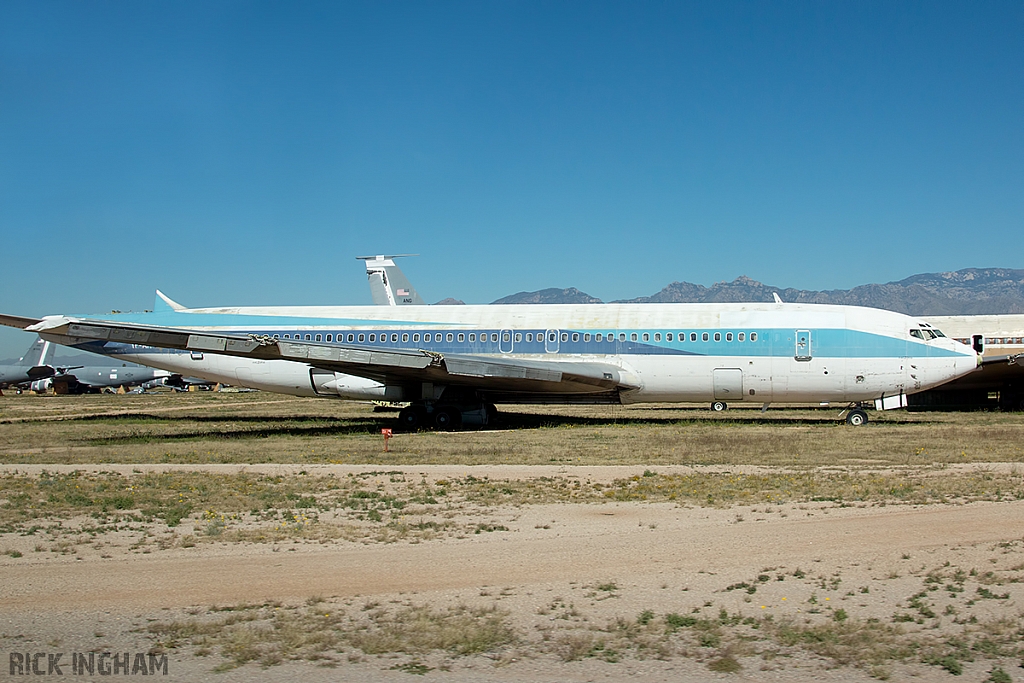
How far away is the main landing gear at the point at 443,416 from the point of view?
2758cm

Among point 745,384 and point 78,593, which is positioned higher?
point 745,384

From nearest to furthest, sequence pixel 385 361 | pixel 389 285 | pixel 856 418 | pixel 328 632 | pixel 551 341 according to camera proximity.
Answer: pixel 328 632
pixel 385 361
pixel 856 418
pixel 551 341
pixel 389 285

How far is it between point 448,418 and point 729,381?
8689 millimetres

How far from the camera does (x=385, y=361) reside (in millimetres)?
25344

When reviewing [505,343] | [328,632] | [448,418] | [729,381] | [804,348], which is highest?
[505,343]

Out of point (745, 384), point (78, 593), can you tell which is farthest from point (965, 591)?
point (745, 384)

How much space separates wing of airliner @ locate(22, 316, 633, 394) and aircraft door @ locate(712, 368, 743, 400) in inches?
108

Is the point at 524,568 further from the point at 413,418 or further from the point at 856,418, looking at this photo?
the point at 856,418

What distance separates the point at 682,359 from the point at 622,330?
2.08m

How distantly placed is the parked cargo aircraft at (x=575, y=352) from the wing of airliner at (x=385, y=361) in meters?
0.04

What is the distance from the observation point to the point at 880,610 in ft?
23.6

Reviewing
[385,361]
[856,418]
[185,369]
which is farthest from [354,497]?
[185,369]

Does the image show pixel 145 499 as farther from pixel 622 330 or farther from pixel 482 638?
pixel 622 330

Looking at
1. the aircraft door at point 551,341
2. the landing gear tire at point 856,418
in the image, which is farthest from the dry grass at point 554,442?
the aircraft door at point 551,341
